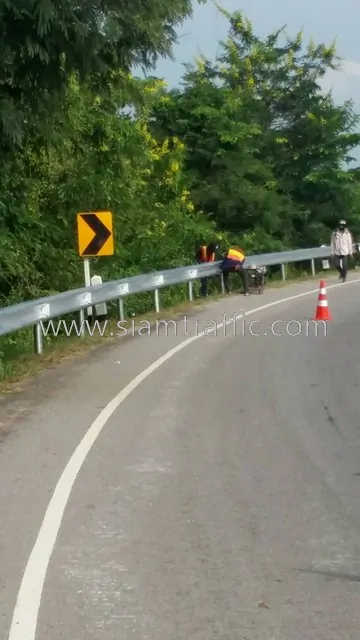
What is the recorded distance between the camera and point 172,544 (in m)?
6.00

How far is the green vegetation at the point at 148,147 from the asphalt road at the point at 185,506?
129 inches

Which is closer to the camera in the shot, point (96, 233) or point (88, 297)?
point (88, 297)

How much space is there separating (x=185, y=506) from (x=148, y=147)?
80.9 ft

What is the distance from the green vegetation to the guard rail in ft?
2.19

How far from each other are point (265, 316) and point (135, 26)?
8975 millimetres

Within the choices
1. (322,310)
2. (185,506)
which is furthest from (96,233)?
(185,506)

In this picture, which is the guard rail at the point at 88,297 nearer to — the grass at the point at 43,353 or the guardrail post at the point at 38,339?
the guardrail post at the point at 38,339

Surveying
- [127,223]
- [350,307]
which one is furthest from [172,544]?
[127,223]

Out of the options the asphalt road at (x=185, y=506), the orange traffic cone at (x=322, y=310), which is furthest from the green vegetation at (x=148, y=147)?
the orange traffic cone at (x=322, y=310)

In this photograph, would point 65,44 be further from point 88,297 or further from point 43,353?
point 88,297

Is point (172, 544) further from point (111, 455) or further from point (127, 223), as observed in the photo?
point (127, 223)

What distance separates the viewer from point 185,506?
6.80 m

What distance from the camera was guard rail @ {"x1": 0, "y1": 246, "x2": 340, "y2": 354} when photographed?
1304cm

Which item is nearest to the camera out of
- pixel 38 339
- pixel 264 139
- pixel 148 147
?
pixel 38 339
